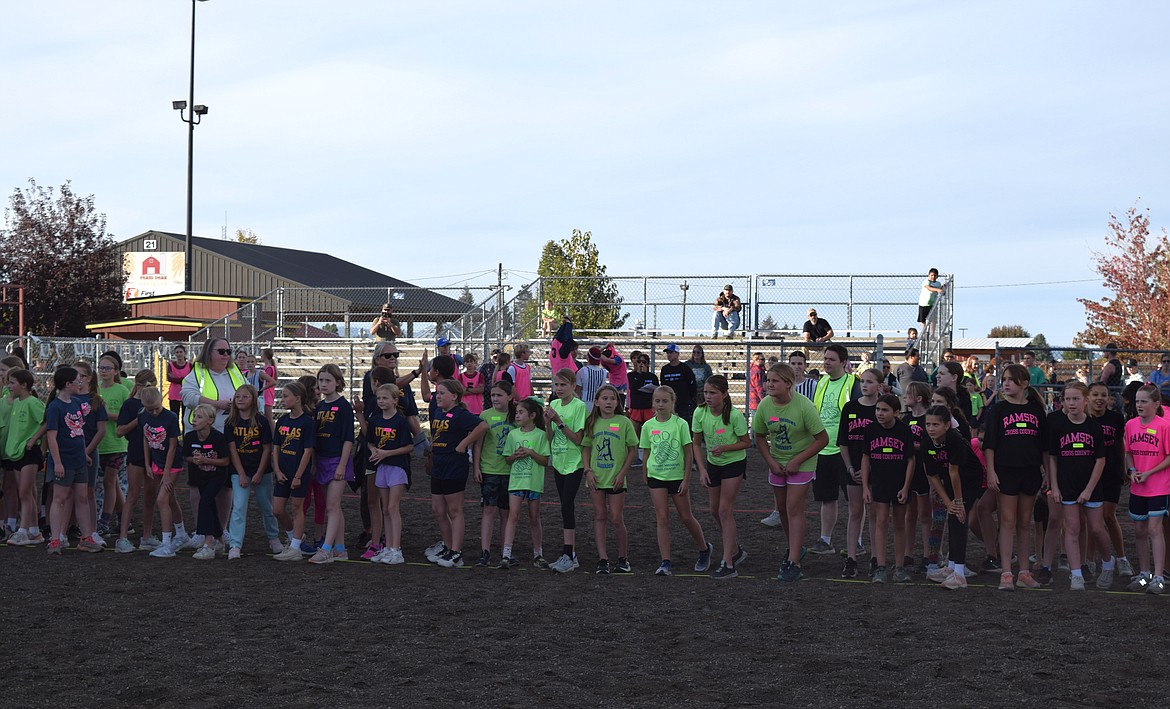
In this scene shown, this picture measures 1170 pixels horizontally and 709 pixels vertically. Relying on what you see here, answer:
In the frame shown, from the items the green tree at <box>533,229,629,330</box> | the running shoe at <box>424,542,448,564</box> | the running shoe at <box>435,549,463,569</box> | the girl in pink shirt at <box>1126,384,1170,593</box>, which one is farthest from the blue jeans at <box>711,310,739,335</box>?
the girl in pink shirt at <box>1126,384,1170,593</box>

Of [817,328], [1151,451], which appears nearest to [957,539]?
[1151,451]

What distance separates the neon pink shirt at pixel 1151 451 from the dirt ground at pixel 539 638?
0.81m

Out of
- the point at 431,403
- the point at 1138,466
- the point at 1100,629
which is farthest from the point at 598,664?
the point at 431,403

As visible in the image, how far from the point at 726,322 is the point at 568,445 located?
1830cm

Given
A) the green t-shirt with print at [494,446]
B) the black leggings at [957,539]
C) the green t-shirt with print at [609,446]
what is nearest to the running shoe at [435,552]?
the green t-shirt with print at [494,446]

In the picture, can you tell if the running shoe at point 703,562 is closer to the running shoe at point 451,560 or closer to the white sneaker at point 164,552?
the running shoe at point 451,560

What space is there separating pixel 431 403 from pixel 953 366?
526 centimetres

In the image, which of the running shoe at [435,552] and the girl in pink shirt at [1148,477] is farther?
the running shoe at [435,552]

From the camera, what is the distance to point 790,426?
928 cm

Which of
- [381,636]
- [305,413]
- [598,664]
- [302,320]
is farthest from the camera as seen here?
[302,320]

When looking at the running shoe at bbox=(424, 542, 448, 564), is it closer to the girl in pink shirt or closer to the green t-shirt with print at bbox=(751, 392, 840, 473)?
the green t-shirt with print at bbox=(751, 392, 840, 473)

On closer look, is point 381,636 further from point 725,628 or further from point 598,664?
point 725,628

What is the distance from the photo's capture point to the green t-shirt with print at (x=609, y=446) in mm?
9391

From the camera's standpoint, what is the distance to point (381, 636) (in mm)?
7035
